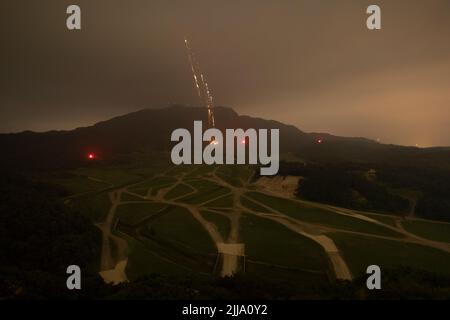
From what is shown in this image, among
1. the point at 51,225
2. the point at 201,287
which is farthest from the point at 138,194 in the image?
the point at 201,287

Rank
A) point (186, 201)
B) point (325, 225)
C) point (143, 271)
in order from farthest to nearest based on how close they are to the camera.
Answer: point (186, 201)
point (325, 225)
point (143, 271)

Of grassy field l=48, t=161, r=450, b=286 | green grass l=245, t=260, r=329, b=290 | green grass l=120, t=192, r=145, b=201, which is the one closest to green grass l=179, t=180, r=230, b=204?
grassy field l=48, t=161, r=450, b=286

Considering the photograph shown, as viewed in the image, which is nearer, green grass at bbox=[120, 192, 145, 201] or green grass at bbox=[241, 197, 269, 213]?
green grass at bbox=[241, 197, 269, 213]

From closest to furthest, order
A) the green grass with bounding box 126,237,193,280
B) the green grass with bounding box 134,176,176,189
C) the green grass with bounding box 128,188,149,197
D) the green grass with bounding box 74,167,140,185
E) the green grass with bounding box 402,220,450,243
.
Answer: the green grass with bounding box 126,237,193,280 < the green grass with bounding box 402,220,450,243 < the green grass with bounding box 128,188,149,197 < the green grass with bounding box 134,176,176,189 < the green grass with bounding box 74,167,140,185

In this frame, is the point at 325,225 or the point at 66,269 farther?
the point at 325,225

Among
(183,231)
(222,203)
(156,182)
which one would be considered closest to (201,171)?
(156,182)

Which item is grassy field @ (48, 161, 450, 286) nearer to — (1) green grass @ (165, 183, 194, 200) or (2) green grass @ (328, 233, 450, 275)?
(2) green grass @ (328, 233, 450, 275)

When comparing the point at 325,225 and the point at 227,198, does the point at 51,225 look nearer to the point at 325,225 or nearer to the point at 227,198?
the point at 227,198

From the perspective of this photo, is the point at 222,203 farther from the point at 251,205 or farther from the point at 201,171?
the point at 201,171
